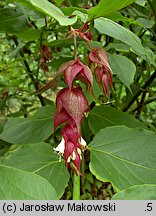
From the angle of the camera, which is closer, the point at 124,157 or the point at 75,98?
the point at 75,98

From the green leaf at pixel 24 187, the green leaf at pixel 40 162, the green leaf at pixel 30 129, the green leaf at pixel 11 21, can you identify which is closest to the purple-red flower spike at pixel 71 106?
the green leaf at pixel 24 187

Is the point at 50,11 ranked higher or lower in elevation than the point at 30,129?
higher

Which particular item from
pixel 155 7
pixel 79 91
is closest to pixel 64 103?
pixel 79 91

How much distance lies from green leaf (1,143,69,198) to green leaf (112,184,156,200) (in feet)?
0.70

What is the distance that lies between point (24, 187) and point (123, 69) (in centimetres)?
38

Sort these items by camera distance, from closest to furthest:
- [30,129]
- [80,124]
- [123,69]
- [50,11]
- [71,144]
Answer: [50,11], [71,144], [80,124], [123,69], [30,129]

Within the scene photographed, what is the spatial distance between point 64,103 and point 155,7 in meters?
0.65

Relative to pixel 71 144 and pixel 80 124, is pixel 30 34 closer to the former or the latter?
pixel 80 124

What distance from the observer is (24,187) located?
63 cm

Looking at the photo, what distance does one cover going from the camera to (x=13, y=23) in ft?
3.36

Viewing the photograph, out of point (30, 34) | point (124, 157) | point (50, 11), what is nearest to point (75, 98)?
point (50, 11)

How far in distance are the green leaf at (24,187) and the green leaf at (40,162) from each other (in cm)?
14

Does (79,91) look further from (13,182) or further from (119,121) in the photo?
(119,121)

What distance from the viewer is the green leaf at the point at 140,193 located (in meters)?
0.58
